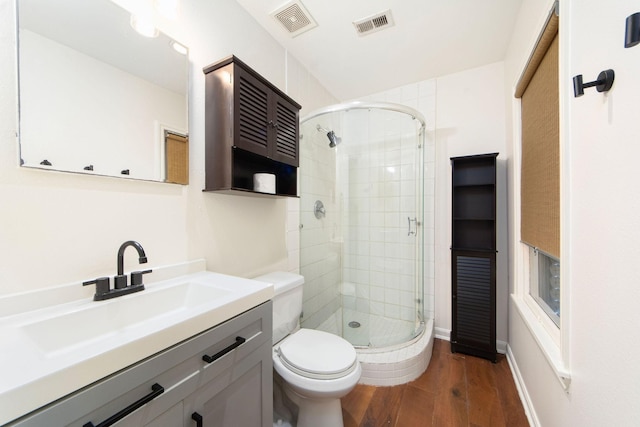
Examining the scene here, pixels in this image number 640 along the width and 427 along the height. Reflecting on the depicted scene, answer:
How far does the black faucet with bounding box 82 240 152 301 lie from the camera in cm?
90

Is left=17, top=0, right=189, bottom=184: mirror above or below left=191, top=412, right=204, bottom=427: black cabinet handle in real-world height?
above

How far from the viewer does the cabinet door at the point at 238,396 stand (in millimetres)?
763

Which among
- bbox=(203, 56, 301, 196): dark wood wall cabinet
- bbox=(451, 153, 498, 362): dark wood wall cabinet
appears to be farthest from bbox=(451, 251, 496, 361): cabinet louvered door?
bbox=(203, 56, 301, 196): dark wood wall cabinet

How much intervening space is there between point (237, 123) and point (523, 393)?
A: 7.78 ft

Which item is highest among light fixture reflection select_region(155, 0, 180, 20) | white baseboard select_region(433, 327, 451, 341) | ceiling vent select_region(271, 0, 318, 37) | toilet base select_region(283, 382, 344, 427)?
ceiling vent select_region(271, 0, 318, 37)

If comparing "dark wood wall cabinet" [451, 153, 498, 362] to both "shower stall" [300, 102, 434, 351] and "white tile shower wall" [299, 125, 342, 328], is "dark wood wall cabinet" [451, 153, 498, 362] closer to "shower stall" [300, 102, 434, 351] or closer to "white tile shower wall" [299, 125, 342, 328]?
"shower stall" [300, 102, 434, 351]

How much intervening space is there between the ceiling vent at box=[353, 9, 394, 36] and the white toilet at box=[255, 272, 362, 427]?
72.2 inches

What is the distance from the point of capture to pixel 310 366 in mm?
1222

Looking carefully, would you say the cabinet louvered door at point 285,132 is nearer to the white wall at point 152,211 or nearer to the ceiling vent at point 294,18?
the white wall at point 152,211

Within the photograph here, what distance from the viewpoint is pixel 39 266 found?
0.83 metres

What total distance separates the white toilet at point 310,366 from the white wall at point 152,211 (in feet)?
1.17

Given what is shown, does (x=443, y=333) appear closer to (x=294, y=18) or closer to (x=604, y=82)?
(x=604, y=82)

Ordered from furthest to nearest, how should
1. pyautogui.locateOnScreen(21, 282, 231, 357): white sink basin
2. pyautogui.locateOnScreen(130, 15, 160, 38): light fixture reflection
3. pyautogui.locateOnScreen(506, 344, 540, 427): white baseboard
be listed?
1. pyautogui.locateOnScreen(506, 344, 540, 427): white baseboard
2. pyautogui.locateOnScreen(130, 15, 160, 38): light fixture reflection
3. pyautogui.locateOnScreen(21, 282, 231, 357): white sink basin

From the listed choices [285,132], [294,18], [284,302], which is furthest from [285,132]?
[284,302]
